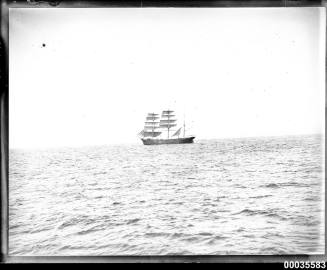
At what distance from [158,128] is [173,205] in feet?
1.84

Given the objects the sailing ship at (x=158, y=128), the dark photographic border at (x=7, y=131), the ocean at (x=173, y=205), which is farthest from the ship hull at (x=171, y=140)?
the dark photographic border at (x=7, y=131)

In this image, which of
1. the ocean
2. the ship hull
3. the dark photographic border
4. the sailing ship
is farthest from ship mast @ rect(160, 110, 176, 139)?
the dark photographic border

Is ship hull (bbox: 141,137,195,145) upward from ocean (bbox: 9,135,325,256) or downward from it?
upward

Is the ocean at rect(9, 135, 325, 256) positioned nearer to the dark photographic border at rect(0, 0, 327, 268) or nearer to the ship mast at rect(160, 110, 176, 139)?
the dark photographic border at rect(0, 0, 327, 268)

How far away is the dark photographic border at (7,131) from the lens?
204 cm

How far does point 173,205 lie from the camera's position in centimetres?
210

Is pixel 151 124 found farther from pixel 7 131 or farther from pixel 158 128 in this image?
pixel 7 131

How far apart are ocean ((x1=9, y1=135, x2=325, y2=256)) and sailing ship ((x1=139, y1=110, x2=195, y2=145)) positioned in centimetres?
16

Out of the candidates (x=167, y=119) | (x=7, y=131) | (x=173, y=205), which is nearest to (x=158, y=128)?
(x=167, y=119)

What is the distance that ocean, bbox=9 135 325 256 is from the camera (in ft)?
6.76

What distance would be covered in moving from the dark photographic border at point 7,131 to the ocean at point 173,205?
39 millimetres

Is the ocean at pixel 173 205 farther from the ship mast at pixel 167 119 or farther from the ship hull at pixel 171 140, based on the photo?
the ship mast at pixel 167 119

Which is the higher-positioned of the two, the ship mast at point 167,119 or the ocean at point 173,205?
the ship mast at point 167,119

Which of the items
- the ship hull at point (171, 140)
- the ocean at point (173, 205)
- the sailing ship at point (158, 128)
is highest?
the sailing ship at point (158, 128)
